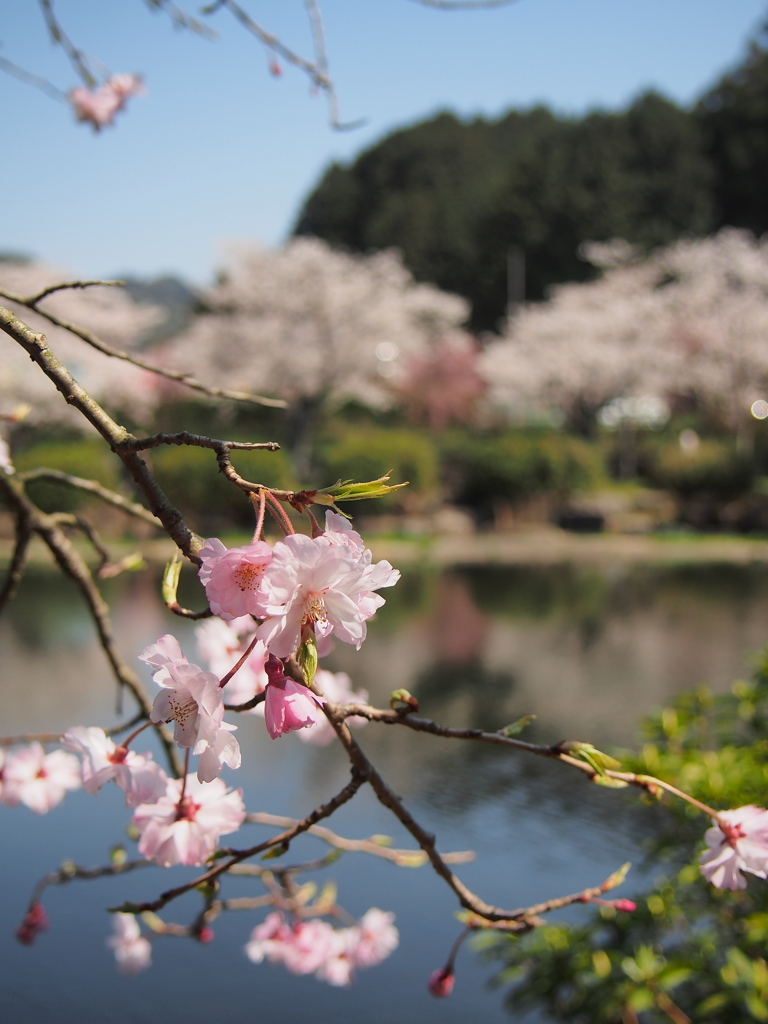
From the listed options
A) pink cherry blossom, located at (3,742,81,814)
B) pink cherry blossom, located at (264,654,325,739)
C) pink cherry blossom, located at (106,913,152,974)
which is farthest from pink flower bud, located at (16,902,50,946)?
pink cherry blossom, located at (264,654,325,739)

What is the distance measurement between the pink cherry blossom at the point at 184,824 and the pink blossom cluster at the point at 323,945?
715 mm

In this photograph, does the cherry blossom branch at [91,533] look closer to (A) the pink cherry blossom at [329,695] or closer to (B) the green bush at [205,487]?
(A) the pink cherry blossom at [329,695]

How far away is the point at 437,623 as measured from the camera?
19.8 ft

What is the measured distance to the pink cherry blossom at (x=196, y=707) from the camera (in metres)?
0.44

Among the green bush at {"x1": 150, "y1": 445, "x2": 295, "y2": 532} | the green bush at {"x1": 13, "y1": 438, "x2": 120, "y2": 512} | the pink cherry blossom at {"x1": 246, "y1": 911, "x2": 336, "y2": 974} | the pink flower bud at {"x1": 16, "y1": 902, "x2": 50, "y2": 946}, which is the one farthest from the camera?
the green bush at {"x1": 150, "y1": 445, "x2": 295, "y2": 532}

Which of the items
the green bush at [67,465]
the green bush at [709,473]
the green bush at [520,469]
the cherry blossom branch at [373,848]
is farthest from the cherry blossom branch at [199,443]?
the green bush at [709,473]

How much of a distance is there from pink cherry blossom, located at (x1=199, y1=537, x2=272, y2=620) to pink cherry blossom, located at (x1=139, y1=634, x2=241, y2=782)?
0.04 m

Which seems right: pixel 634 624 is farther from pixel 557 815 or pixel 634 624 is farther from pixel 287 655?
pixel 287 655

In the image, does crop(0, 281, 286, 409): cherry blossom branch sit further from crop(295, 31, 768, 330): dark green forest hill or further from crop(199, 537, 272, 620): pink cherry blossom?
crop(295, 31, 768, 330): dark green forest hill

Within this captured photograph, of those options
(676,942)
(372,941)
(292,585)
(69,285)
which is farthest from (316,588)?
(676,942)

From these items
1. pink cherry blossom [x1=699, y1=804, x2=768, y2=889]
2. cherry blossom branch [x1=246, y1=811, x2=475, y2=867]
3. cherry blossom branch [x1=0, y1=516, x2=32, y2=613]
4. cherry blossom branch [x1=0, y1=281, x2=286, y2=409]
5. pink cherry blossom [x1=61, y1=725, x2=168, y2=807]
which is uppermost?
cherry blossom branch [x1=0, y1=281, x2=286, y2=409]

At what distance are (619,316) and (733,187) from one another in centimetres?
1068

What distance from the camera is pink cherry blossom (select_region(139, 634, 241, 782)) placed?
1.44 feet

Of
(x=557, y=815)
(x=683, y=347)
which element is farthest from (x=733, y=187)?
(x=557, y=815)
